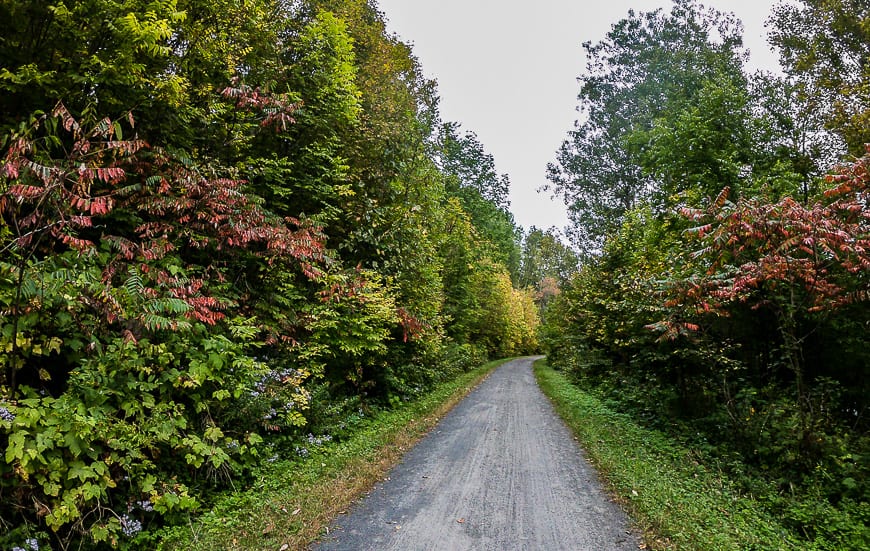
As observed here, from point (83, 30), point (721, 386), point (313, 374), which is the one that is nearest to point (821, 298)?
point (721, 386)

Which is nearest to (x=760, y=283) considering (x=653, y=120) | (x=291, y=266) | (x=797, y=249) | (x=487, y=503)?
(x=797, y=249)

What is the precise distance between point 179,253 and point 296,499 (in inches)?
151

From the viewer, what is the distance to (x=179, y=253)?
19.9 feet

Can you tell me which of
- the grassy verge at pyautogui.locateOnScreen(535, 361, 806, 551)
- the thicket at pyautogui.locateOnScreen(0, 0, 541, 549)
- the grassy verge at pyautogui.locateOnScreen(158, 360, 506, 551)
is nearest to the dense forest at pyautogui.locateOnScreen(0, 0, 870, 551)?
the thicket at pyautogui.locateOnScreen(0, 0, 541, 549)

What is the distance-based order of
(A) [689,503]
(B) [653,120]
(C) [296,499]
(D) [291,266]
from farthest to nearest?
(B) [653,120] → (D) [291,266] → (A) [689,503] → (C) [296,499]

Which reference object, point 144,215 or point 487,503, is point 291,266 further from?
point 487,503

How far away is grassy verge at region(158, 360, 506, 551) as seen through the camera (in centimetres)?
390

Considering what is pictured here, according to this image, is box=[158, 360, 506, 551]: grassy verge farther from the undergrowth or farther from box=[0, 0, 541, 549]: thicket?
the undergrowth

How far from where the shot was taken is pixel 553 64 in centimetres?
3281

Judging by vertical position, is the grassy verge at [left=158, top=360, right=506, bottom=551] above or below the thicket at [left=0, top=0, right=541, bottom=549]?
below

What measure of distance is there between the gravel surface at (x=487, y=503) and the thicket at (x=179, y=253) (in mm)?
1678

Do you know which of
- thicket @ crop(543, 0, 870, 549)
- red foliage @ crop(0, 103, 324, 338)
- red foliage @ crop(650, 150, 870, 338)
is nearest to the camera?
red foliage @ crop(0, 103, 324, 338)

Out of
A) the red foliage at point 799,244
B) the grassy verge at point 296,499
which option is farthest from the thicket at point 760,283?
the grassy verge at point 296,499

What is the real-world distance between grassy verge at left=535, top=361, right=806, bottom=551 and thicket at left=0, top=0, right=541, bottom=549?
4.42 m
